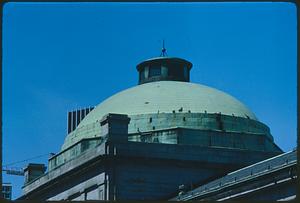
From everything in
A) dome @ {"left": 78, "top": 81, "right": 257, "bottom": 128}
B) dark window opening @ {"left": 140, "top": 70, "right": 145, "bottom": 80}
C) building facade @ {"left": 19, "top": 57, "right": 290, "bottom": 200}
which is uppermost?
dark window opening @ {"left": 140, "top": 70, "right": 145, "bottom": 80}

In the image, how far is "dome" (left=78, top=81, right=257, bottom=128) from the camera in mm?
81000

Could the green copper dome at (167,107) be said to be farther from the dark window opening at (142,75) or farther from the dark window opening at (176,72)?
the dark window opening at (142,75)

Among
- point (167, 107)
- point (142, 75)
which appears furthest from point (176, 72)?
point (167, 107)

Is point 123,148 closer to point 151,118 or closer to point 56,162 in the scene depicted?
point 151,118

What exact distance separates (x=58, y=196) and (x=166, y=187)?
428 inches

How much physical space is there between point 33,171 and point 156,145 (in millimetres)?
20966

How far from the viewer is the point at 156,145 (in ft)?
252

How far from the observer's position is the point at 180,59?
90812 millimetres

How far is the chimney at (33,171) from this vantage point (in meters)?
92.6

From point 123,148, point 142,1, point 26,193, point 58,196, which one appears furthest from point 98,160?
point 142,1

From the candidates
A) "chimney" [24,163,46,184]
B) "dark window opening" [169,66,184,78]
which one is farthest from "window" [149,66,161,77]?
"chimney" [24,163,46,184]

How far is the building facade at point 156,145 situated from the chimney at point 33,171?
18.6 ft

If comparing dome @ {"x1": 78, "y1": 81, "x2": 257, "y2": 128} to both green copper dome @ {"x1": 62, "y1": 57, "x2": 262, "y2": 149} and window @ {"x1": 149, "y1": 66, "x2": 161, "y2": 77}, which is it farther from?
window @ {"x1": 149, "y1": 66, "x2": 161, "y2": 77}

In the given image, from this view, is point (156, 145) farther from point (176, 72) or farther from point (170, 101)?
point (176, 72)
